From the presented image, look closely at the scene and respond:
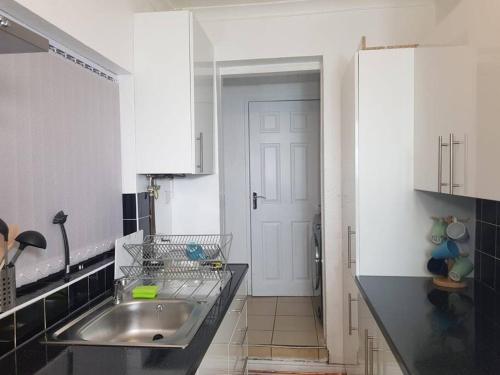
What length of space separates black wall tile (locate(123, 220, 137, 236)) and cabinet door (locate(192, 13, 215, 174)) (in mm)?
442

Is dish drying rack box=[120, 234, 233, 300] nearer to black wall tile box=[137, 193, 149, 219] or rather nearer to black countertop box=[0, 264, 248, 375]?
black wall tile box=[137, 193, 149, 219]

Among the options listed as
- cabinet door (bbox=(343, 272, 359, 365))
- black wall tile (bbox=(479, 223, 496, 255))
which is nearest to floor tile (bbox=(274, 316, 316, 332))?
cabinet door (bbox=(343, 272, 359, 365))

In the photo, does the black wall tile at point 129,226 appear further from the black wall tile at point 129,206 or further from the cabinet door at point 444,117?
the cabinet door at point 444,117

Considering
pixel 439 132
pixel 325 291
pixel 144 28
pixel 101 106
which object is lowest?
pixel 325 291

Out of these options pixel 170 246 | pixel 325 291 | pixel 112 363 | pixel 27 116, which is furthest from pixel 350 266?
pixel 27 116

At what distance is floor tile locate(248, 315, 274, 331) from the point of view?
3.12 m

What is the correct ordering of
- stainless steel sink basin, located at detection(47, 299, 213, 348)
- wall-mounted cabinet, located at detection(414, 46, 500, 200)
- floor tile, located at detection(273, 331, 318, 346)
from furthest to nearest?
floor tile, located at detection(273, 331, 318, 346)
stainless steel sink basin, located at detection(47, 299, 213, 348)
wall-mounted cabinet, located at detection(414, 46, 500, 200)

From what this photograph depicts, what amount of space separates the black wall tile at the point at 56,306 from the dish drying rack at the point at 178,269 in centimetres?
37

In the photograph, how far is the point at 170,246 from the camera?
2.00 m

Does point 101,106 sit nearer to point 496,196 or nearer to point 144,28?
point 144,28

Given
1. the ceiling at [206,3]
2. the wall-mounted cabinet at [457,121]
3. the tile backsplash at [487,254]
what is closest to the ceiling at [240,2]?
the ceiling at [206,3]

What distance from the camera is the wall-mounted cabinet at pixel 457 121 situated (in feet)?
3.92

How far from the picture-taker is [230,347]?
1.67 meters

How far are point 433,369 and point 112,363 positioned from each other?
92 cm
